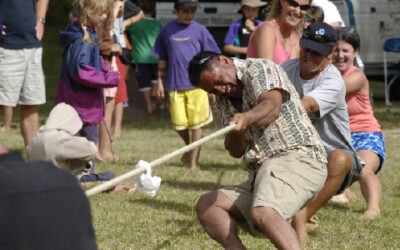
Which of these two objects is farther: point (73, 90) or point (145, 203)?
point (73, 90)

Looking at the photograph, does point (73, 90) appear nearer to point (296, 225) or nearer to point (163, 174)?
point (163, 174)

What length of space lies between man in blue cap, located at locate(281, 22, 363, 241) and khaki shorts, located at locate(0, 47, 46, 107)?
9.53ft

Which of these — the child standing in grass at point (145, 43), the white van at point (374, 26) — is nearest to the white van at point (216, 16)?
the child standing in grass at point (145, 43)

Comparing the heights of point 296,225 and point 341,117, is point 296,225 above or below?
below

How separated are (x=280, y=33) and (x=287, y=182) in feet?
6.65

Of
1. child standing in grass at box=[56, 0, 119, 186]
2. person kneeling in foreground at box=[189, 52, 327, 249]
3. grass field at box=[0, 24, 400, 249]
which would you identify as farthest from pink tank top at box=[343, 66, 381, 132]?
child standing in grass at box=[56, 0, 119, 186]

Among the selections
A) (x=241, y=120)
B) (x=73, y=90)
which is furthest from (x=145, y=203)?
(x=241, y=120)

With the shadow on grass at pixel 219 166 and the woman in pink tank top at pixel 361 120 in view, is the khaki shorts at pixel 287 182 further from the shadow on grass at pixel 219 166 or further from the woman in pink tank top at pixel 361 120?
the shadow on grass at pixel 219 166

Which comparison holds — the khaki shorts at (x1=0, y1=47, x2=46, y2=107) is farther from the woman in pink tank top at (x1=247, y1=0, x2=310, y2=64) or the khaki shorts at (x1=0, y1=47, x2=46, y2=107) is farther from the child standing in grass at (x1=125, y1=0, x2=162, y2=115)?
the child standing in grass at (x1=125, y1=0, x2=162, y2=115)

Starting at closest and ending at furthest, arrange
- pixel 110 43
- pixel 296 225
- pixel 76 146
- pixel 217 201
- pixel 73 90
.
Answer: pixel 76 146 → pixel 217 201 → pixel 296 225 → pixel 73 90 → pixel 110 43

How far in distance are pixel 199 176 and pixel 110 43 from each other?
1.57 m

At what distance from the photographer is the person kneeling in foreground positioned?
336 cm

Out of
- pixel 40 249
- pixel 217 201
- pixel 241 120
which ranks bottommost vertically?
pixel 217 201

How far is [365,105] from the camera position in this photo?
537 cm
